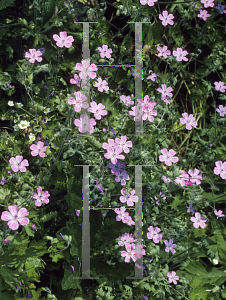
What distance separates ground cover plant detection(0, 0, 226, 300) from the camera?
2215mm

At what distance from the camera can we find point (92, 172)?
2.29 m

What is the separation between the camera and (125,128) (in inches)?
101

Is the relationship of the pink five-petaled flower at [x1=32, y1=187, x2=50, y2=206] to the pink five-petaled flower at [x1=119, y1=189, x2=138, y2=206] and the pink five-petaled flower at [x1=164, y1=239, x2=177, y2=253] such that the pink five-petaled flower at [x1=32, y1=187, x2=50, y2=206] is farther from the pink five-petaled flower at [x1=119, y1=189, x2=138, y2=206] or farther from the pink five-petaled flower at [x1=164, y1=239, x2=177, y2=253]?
the pink five-petaled flower at [x1=164, y1=239, x2=177, y2=253]

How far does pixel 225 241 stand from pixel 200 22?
2832 mm

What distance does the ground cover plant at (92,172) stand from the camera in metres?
2.21

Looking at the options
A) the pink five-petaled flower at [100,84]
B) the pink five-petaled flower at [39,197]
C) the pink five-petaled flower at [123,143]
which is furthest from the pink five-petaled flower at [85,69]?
the pink five-petaled flower at [39,197]

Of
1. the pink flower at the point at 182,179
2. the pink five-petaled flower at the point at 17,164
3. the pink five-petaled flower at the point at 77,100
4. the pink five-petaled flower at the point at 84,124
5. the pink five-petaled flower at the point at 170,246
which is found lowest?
the pink five-petaled flower at the point at 170,246

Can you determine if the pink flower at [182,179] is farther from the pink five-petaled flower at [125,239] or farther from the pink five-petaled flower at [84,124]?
the pink five-petaled flower at [84,124]

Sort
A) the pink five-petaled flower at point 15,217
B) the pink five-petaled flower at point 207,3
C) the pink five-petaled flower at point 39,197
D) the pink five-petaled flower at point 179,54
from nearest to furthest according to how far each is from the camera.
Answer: the pink five-petaled flower at point 15,217 < the pink five-petaled flower at point 39,197 < the pink five-petaled flower at point 179,54 < the pink five-petaled flower at point 207,3

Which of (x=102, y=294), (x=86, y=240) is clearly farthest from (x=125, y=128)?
(x=102, y=294)

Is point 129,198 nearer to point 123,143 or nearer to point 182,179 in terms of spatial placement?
point 123,143

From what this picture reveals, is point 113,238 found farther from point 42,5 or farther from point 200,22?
point 200,22

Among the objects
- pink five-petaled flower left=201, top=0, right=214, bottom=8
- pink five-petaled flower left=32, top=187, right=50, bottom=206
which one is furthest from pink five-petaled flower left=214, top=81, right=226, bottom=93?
pink five-petaled flower left=32, top=187, right=50, bottom=206

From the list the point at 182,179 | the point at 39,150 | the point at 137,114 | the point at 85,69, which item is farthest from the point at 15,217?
the point at 182,179
